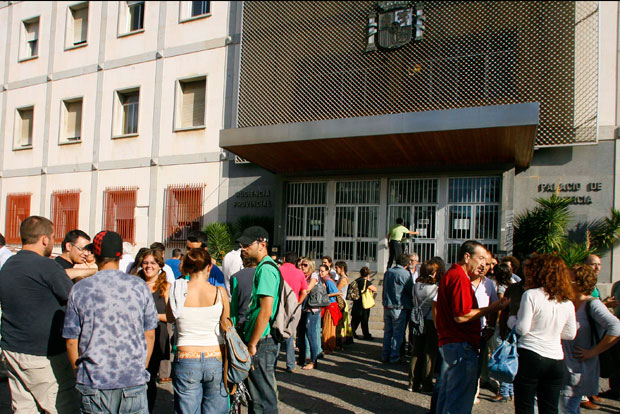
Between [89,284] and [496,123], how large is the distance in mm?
8888

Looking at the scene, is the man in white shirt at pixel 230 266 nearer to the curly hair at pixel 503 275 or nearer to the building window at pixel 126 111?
the curly hair at pixel 503 275

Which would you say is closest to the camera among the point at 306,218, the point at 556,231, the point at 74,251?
the point at 74,251

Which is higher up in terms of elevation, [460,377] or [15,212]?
[15,212]

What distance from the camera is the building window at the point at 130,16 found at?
752 inches

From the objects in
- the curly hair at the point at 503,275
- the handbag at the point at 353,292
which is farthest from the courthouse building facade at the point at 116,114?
the curly hair at the point at 503,275

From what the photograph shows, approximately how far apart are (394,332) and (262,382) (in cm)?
418

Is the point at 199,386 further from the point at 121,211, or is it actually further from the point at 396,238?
the point at 121,211

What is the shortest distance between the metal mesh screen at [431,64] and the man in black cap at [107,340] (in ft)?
37.7

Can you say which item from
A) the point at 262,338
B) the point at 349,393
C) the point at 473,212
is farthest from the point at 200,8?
the point at 262,338

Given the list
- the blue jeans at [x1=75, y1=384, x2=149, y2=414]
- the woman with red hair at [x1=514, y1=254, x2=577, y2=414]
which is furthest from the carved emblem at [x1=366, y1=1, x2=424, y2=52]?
the blue jeans at [x1=75, y1=384, x2=149, y2=414]

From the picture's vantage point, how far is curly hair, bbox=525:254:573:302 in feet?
13.0

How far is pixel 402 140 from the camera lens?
1164cm

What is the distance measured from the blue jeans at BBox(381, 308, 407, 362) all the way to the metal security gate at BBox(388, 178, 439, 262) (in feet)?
18.9

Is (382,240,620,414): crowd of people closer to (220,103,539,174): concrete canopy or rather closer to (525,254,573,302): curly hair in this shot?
(525,254,573,302): curly hair
